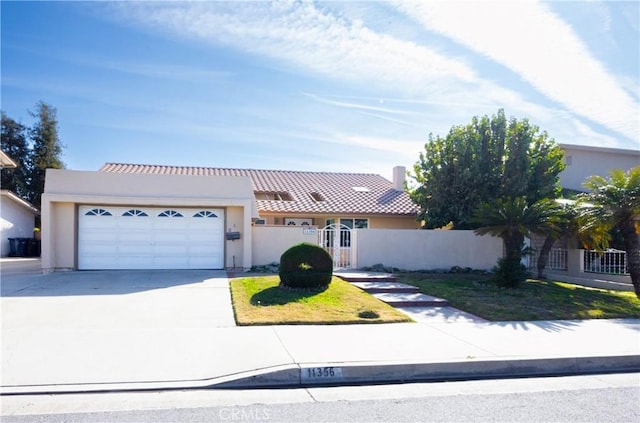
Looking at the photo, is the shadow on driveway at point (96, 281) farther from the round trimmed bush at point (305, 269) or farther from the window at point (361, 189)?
the window at point (361, 189)

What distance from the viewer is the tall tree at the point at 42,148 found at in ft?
121

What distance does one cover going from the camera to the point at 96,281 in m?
14.2

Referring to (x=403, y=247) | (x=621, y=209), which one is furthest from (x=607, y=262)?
(x=403, y=247)

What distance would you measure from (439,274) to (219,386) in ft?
42.0

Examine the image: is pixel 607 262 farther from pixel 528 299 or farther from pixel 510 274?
pixel 528 299

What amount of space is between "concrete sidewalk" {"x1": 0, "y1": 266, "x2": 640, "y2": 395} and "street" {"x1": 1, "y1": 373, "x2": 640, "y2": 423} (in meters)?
0.29

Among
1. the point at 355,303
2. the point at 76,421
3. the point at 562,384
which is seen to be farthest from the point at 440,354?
the point at 76,421

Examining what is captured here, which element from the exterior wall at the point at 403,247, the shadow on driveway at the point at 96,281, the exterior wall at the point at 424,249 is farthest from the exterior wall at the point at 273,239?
the exterior wall at the point at 424,249

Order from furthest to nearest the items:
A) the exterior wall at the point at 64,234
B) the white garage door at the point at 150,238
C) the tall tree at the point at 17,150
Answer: the tall tree at the point at 17,150 → the white garage door at the point at 150,238 → the exterior wall at the point at 64,234

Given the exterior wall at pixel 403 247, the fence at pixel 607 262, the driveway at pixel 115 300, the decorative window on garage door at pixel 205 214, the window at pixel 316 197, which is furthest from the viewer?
the window at pixel 316 197

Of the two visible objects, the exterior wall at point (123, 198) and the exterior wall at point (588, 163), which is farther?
the exterior wall at point (588, 163)

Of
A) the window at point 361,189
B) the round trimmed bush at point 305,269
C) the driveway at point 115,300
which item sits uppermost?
the window at point 361,189

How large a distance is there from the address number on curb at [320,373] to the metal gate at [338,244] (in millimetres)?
11310

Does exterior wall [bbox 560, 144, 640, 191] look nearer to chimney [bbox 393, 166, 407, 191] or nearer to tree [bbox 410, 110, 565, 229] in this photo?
tree [bbox 410, 110, 565, 229]
